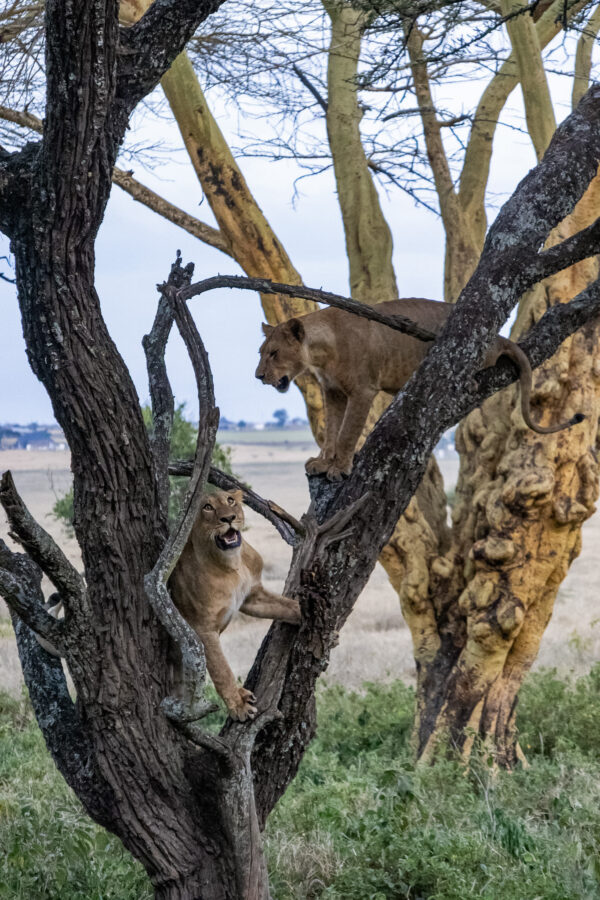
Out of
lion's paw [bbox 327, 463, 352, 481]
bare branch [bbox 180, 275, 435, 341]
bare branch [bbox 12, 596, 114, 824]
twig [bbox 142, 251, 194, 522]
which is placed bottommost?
bare branch [bbox 12, 596, 114, 824]

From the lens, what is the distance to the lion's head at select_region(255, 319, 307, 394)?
455 cm

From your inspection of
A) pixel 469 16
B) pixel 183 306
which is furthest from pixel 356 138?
pixel 183 306

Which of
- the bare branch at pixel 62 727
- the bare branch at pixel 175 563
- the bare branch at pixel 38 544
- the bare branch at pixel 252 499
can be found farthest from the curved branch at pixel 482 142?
the bare branch at pixel 38 544

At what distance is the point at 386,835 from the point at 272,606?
5.94 feet

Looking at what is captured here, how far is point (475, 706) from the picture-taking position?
7.50 m

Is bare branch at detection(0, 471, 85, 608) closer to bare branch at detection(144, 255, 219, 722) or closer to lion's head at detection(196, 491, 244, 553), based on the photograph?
bare branch at detection(144, 255, 219, 722)

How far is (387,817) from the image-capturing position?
5.17m

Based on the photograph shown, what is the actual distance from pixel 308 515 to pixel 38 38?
543 cm

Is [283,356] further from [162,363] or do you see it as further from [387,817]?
[387,817]

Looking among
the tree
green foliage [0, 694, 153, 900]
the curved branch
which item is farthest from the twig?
the curved branch

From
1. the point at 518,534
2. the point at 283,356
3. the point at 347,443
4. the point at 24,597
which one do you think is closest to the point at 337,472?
the point at 347,443

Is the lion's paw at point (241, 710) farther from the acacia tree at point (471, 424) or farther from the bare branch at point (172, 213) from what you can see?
the bare branch at point (172, 213)

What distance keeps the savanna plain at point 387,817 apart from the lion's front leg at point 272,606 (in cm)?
101

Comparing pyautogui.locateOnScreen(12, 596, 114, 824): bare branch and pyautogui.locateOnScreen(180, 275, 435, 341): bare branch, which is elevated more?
pyautogui.locateOnScreen(180, 275, 435, 341): bare branch
